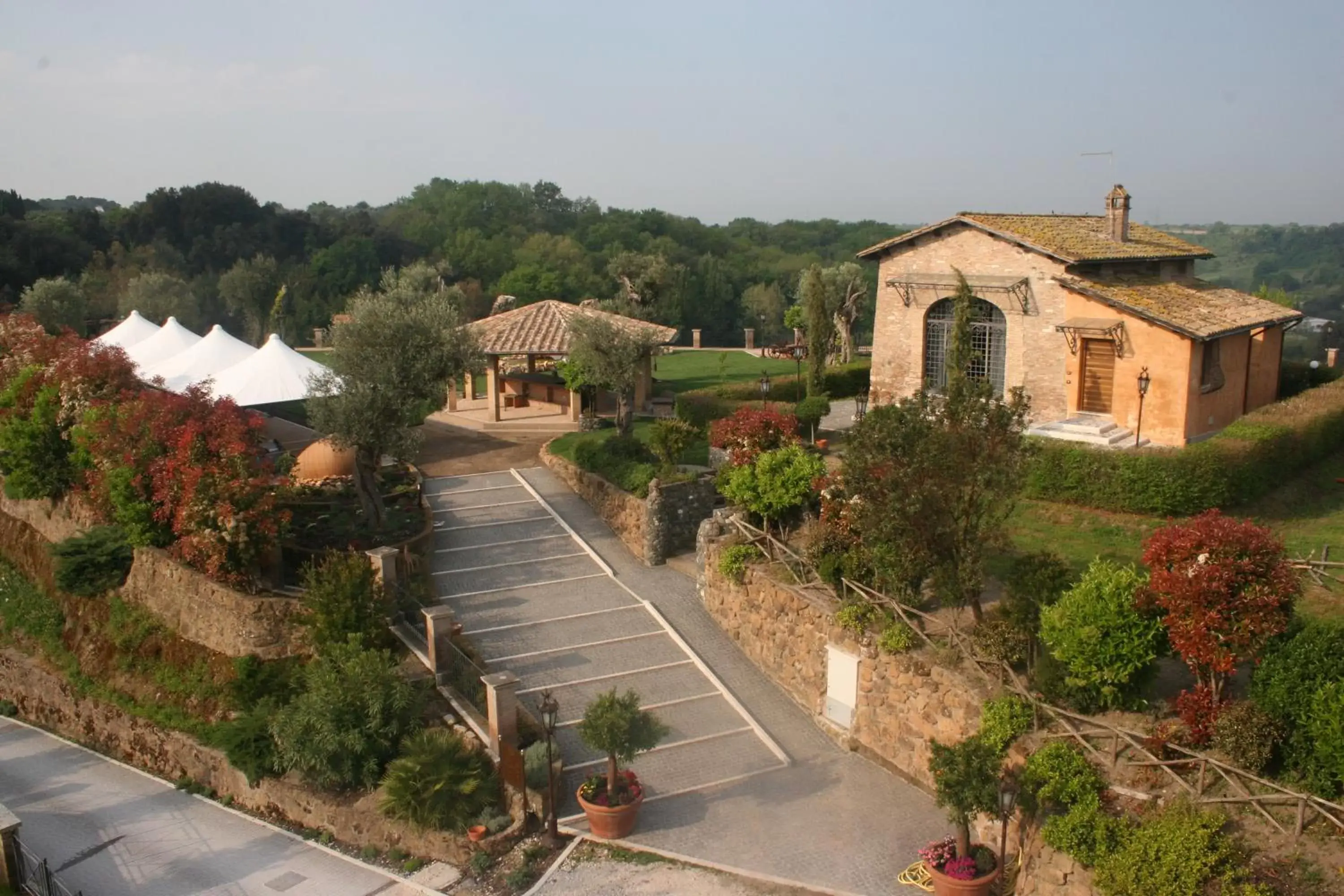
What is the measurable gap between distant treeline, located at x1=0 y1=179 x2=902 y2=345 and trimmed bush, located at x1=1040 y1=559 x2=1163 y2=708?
30.1 metres

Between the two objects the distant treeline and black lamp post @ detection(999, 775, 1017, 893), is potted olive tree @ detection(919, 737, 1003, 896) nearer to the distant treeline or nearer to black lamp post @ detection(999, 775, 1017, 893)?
black lamp post @ detection(999, 775, 1017, 893)

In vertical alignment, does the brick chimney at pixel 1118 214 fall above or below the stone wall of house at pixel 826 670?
above

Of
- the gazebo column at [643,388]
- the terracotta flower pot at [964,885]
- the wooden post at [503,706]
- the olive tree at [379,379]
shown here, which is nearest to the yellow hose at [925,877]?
the terracotta flower pot at [964,885]

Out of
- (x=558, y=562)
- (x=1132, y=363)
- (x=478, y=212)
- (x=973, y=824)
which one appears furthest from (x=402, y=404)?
(x=478, y=212)

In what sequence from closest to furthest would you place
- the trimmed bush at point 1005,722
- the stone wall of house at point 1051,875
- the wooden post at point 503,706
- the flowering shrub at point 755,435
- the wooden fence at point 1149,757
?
the wooden fence at point 1149,757 < the stone wall of house at point 1051,875 < the trimmed bush at point 1005,722 < the wooden post at point 503,706 < the flowering shrub at point 755,435

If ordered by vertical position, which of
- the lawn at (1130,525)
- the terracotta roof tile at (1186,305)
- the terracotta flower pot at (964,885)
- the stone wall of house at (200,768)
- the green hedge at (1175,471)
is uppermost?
the terracotta roof tile at (1186,305)

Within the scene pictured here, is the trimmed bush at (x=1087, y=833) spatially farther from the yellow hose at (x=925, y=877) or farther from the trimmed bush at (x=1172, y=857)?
the yellow hose at (x=925, y=877)

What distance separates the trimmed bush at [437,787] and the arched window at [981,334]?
1440cm

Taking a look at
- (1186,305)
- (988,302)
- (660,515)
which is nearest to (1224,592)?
(660,515)

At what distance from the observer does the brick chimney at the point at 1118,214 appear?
83.9 feet

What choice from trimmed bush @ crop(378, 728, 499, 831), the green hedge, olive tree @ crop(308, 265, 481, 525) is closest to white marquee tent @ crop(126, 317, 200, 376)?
olive tree @ crop(308, 265, 481, 525)

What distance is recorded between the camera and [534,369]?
31562mm

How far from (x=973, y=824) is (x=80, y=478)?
57.6ft

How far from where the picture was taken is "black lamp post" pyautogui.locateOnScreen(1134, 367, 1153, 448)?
69.4 ft
